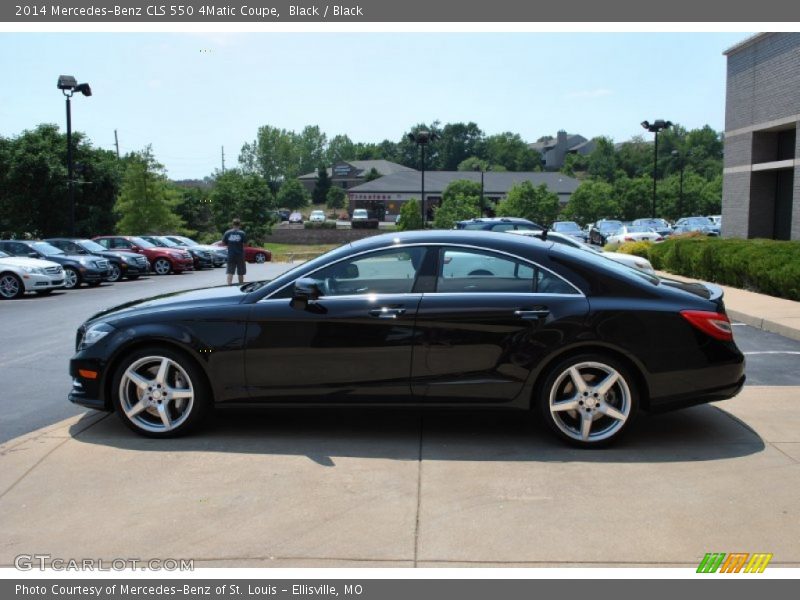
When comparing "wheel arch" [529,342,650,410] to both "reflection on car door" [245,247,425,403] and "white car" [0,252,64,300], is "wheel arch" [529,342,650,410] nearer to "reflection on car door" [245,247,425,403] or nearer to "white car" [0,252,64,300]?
"reflection on car door" [245,247,425,403]

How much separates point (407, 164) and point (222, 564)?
593ft

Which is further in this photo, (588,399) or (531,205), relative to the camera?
(531,205)

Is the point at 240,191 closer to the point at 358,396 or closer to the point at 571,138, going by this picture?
the point at 358,396

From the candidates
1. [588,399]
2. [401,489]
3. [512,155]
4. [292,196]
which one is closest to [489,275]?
[588,399]

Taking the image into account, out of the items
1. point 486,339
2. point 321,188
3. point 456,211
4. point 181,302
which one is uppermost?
point 321,188

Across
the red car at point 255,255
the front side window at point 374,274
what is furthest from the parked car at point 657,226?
the front side window at point 374,274

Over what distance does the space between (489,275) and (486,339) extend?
1.69 ft

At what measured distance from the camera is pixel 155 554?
385 centimetres

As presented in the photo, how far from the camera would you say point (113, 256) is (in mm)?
26156

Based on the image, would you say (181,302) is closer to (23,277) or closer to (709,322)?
(709,322)

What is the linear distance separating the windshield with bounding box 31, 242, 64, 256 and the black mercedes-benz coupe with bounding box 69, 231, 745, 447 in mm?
18870

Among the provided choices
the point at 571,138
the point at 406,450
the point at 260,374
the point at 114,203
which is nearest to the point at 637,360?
the point at 406,450

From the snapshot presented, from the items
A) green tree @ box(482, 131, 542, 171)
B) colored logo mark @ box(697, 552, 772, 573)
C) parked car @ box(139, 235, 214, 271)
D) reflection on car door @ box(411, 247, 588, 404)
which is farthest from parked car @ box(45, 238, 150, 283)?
green tree @ box(482, 131, 542, 171)
